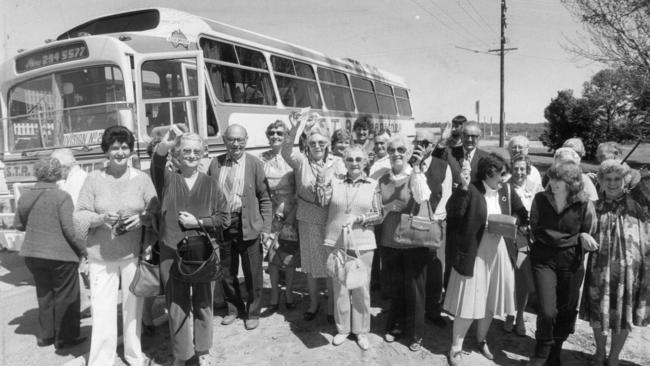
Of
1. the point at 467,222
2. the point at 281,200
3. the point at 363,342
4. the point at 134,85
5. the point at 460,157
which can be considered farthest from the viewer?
the point at 134,85

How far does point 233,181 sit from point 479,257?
7.72ft

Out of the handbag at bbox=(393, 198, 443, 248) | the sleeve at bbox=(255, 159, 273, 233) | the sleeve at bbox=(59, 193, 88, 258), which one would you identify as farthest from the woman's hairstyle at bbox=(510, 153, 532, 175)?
the sleeve at bbox=(59, 193, 88, 258)

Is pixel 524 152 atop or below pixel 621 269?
atop

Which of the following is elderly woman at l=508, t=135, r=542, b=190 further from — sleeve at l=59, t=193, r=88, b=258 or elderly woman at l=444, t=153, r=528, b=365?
sleeve at l=59, t=193, r=88, b=258

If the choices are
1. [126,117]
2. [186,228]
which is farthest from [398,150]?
[126,117]

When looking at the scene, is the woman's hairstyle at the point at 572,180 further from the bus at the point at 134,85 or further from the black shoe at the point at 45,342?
the black shoe at the point at 45,342

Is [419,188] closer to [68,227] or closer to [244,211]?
[244,211]

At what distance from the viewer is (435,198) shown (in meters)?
3.88

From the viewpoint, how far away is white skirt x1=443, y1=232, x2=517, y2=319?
3467mm

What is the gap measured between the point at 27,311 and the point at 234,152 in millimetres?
3301

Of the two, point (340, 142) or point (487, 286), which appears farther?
point (340, 142)

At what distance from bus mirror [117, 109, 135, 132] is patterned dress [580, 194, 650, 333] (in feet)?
17.5

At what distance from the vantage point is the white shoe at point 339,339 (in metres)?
3.81

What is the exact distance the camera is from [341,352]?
371cm
